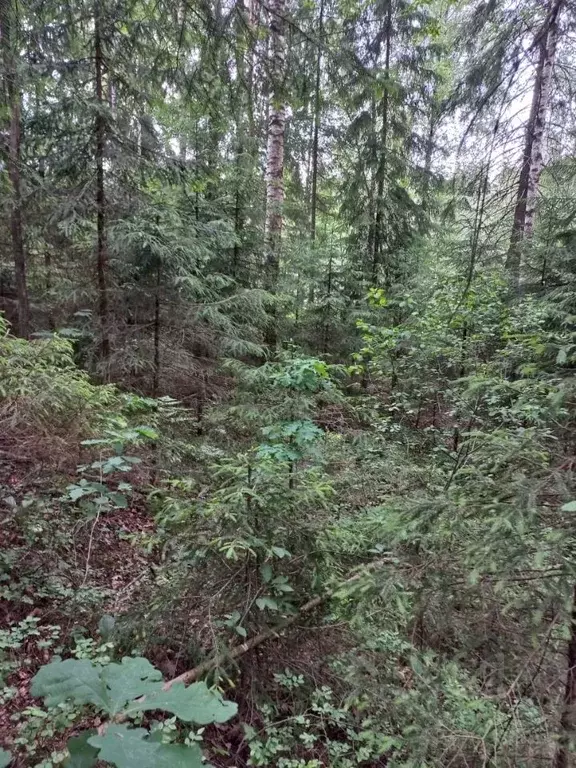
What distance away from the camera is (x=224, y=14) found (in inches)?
143

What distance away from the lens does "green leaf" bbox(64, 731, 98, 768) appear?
1.17m

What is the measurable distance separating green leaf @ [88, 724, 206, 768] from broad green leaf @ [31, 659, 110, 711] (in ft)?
0.39

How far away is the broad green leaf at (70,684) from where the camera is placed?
125 centimetres

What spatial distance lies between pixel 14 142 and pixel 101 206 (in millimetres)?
3738

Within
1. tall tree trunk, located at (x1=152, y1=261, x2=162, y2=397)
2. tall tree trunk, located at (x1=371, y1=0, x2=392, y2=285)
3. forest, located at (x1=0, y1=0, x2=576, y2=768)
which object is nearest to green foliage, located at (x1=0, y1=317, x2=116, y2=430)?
forest, located at (x1=0, y1=0, x2=576, y2=768)

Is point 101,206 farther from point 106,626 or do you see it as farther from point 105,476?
point 106,626

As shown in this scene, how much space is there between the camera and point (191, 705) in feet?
4.29

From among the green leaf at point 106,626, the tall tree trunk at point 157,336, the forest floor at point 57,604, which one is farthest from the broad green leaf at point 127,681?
the tall tree trunk at point 157,336

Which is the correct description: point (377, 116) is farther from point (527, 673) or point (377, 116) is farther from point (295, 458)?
point (527, 673)

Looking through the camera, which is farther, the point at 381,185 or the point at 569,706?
the point at 381,185

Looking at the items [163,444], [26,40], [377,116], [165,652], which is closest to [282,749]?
[165,652]

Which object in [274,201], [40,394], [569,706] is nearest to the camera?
[569,706]

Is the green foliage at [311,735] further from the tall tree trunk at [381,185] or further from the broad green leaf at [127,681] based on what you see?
the tall tree trunk at [381,185]

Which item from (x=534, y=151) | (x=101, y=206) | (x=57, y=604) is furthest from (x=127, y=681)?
(x=534, y=151)
